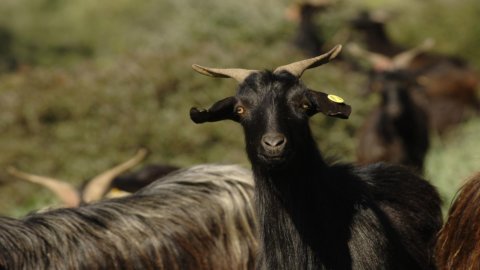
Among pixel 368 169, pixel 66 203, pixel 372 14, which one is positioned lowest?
pixel 66 203

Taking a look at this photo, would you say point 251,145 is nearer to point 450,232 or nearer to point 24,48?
point 450,232

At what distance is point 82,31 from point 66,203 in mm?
26976

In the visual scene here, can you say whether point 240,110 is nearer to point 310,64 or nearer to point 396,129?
point 310,64

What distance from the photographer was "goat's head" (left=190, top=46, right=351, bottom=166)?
18.7ft

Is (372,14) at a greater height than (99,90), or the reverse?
(372,14)

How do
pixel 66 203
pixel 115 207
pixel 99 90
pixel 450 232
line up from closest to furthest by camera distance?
pixel 450 232 < pixel 115 207 < pixel 66 203 < pixel 99 90

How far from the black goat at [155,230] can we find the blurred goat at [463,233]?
1619mm

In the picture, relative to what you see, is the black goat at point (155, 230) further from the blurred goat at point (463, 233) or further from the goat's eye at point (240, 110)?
the blurred goat at point (463, 233)

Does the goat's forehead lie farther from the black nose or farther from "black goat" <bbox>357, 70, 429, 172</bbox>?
"black goat" <bbox>357, 70, 429, 172</bbox>

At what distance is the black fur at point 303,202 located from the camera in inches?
231

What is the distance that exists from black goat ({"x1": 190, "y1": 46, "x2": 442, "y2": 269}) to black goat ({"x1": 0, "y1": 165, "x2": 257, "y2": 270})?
747mm

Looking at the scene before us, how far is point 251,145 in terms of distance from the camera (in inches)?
233

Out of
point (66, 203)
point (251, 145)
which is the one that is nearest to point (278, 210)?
point (251, 145)

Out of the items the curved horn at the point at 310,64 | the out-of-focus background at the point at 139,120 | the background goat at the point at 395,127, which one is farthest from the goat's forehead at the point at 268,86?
the background goat at the point at 395,127
